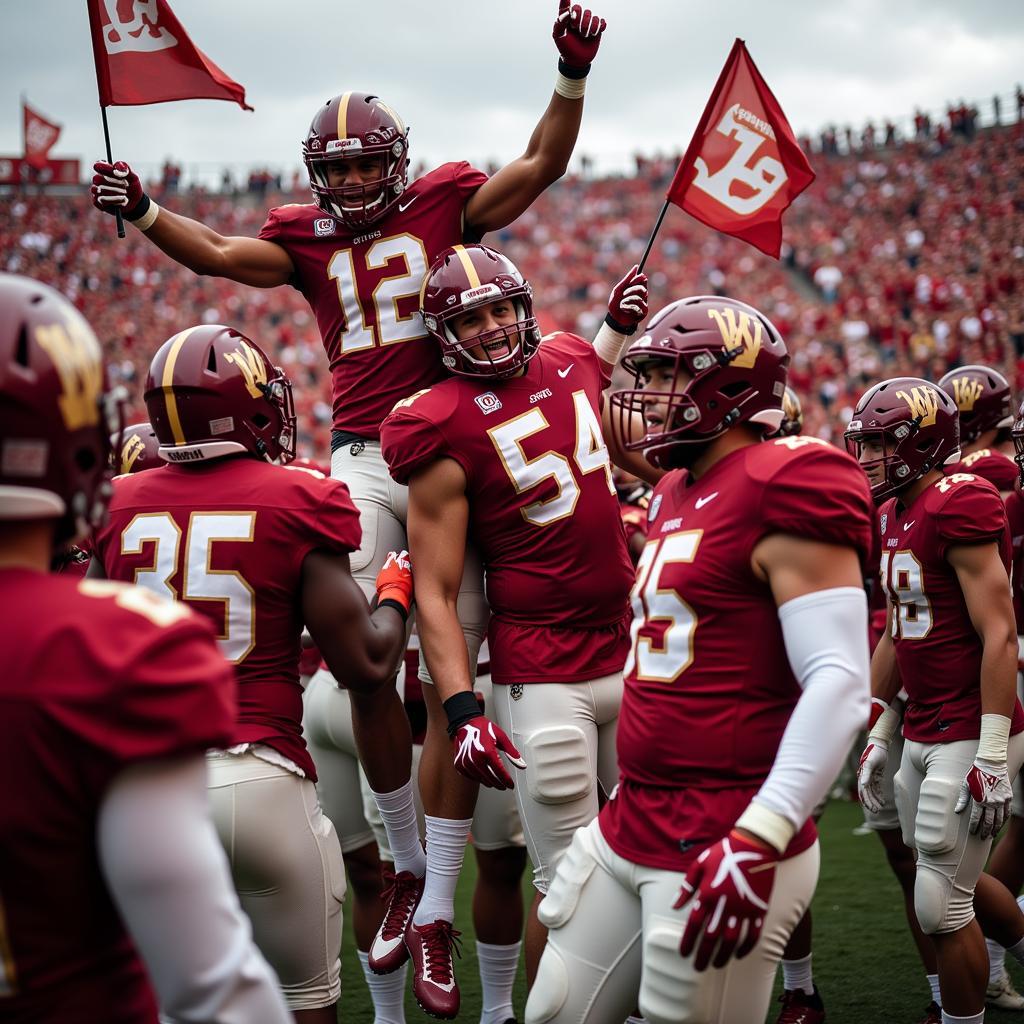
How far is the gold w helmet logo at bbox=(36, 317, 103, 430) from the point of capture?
1.83m

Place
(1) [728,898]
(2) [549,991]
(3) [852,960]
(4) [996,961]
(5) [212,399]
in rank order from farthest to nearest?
(3) [852,960] < (4) [996,961] < (5) [212,399] < (2) [549,991] < (1) [728,898]

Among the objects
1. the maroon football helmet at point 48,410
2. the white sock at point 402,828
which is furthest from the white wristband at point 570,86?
the maroon football helmet at point 48,410

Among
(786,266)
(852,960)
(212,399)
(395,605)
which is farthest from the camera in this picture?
(786,266)

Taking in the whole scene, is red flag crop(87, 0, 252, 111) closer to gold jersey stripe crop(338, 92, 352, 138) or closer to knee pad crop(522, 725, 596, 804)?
gold jersey stripe crop(338, 92, 352, 138)

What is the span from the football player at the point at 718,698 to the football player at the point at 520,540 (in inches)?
34.0

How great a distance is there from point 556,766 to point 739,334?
5.36ft

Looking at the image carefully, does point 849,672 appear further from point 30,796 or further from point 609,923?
point 30,796

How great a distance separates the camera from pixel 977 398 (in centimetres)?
632

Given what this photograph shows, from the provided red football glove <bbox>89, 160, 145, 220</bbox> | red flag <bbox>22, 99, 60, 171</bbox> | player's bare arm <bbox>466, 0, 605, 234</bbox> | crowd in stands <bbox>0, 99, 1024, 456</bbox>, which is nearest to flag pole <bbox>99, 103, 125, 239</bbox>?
red football glove <bbox>89, 160, 145, 220</bbox>

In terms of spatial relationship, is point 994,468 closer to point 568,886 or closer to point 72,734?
point 568,886

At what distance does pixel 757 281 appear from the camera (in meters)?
26.3

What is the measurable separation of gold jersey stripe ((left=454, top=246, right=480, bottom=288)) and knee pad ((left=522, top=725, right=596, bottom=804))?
151cm

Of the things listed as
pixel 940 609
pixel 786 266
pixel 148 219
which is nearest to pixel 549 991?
pixel 940 609

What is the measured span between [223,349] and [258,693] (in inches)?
38.3
